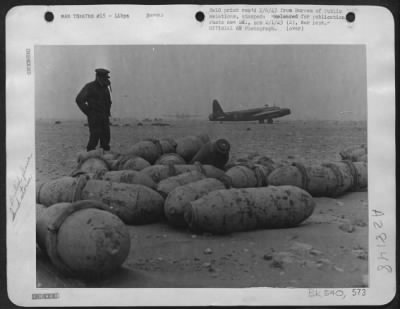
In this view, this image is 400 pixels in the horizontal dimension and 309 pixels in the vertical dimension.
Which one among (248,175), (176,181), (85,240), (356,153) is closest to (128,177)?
(176,181)

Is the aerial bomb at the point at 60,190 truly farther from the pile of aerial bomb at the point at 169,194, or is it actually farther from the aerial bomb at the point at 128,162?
the aerial bomb at the point at 128,162

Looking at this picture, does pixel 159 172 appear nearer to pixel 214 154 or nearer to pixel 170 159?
pixel 170 159

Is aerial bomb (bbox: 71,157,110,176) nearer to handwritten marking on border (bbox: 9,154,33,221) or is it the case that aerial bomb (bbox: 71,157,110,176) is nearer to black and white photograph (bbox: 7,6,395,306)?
black and white photograph (bbox: 7,6,395,306)

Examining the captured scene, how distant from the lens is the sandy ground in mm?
1438

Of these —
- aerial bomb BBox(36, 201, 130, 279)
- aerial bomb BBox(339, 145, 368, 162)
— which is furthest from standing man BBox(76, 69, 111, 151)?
aerial bomb BBox(339, 145, 368, 162)

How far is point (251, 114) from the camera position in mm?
1524

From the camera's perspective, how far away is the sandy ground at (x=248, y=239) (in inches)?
56.6

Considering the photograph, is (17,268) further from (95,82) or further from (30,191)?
(95,82)

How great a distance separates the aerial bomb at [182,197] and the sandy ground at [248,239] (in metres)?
0.05

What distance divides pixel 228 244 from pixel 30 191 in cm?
65

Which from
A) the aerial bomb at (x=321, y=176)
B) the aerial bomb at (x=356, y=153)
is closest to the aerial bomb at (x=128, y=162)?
the aerial bomb at (x=321, y=176)

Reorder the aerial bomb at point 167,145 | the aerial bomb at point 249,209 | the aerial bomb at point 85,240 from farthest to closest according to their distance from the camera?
the aerial bomb at point 167,145
the aerial bomb at point 249,209
the aerial bomb at point 85,240

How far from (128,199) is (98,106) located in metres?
0.32

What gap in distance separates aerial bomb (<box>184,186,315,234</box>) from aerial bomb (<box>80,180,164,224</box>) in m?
0.11
